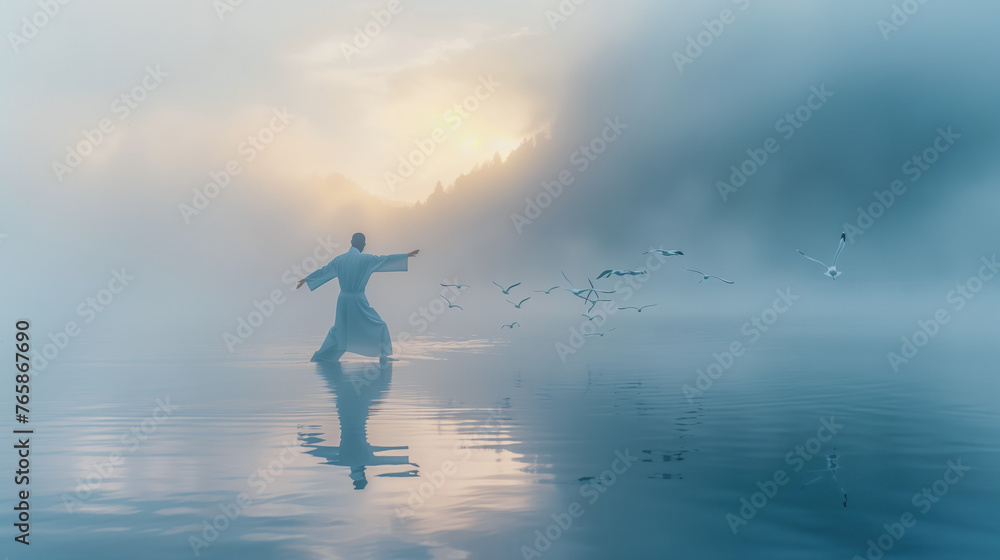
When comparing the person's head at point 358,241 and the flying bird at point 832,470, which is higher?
the person's head at point 358,241

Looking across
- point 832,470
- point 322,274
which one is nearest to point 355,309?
point 322,274

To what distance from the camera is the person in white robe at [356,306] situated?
19.1 meters

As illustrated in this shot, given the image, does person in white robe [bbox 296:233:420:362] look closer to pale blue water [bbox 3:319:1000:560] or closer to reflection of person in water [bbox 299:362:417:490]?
reflection of person in water [bbox 299:362:417:490]

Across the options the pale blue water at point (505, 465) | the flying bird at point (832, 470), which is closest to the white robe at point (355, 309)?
the pale blue water at point (505, 465)

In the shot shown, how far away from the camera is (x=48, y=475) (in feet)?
24.2

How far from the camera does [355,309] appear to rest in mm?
18969

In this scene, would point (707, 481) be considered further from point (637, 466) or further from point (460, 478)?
point (460, 478)

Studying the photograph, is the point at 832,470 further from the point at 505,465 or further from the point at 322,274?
the point at 322,274

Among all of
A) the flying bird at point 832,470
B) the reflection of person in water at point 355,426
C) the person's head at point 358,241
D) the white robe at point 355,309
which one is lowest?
the flying bird at point 832,470

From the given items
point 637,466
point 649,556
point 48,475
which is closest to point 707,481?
point 637,466

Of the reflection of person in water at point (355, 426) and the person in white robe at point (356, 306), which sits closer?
the reflection of person in water at point (355, 426)

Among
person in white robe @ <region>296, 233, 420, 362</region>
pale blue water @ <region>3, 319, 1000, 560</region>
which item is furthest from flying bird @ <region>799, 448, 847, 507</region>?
person in white robe @ <region>296, 233, 420, 362</region>

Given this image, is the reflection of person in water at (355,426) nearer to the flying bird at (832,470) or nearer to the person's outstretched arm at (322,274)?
the person's outstretched arm at (322,274)

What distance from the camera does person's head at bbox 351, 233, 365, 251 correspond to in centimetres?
1936
